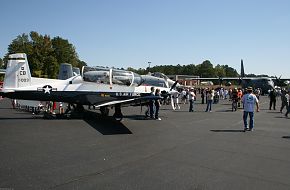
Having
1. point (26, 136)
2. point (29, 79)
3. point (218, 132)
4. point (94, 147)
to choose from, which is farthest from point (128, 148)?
point (29, 79)

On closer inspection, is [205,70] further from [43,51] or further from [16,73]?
[16,73]

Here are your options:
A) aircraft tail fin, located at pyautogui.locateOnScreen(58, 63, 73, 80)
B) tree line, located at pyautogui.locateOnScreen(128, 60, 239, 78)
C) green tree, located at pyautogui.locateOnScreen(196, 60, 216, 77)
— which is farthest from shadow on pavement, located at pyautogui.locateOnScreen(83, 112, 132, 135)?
green tree, located at pyautogui.locateOnScreen(196, 60, 216, 77)

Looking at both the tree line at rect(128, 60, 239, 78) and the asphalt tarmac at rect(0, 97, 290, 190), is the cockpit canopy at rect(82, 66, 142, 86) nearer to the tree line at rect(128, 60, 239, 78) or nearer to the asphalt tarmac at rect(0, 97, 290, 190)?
the asphalt tarmac at rect(0, 97, 290, 190)

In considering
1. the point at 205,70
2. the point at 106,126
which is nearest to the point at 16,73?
the point at 106,126

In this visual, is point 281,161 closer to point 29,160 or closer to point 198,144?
point 198,144

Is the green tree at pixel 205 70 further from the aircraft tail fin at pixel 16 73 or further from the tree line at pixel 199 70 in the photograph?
the aircraft tail fin at pixel 16 73

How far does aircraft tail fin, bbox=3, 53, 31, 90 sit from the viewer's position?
40.5 feet

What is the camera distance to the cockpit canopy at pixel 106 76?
42.8ft

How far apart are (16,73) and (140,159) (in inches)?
343

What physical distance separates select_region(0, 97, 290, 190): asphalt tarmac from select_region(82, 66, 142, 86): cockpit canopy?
318 centimetres

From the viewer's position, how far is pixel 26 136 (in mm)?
8805

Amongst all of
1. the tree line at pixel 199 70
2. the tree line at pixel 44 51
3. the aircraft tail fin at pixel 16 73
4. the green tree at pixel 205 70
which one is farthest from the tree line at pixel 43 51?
the green tree at pixel 205 70

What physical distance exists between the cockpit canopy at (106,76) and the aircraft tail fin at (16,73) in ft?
8.66

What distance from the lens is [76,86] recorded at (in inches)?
512
